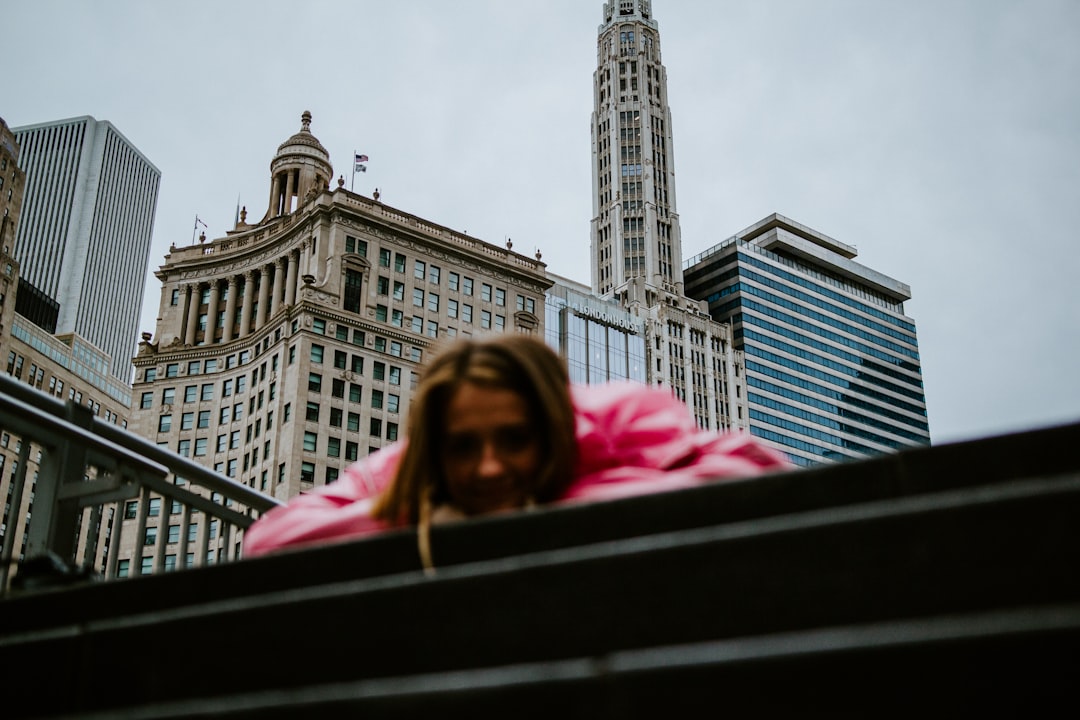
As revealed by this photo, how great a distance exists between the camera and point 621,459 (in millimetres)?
2209

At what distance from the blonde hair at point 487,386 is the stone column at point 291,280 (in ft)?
180

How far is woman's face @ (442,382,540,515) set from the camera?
2.10m

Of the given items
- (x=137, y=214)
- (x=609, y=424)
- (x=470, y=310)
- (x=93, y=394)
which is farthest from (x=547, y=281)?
(x=137, y=214)

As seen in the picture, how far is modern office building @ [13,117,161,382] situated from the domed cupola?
8812 cm

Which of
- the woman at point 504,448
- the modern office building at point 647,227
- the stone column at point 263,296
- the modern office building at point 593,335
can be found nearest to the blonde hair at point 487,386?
the woman at point 504,448

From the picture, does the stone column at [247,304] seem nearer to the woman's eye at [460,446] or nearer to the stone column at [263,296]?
the stone column at [263,296]

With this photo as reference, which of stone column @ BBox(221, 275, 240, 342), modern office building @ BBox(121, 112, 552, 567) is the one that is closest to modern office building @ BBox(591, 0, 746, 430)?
modern office building @ BBox(121, 112, 552, 567)

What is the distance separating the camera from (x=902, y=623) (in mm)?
1240

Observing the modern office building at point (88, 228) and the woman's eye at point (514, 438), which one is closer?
the woman's eye at point (514, 438)

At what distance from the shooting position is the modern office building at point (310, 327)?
49812 mm

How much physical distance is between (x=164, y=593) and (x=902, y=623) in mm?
1342

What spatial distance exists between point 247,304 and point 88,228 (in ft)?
345

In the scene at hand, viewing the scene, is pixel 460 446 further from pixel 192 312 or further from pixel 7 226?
pixel 7 226

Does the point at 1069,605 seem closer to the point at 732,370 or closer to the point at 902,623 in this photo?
the point at 902,623
